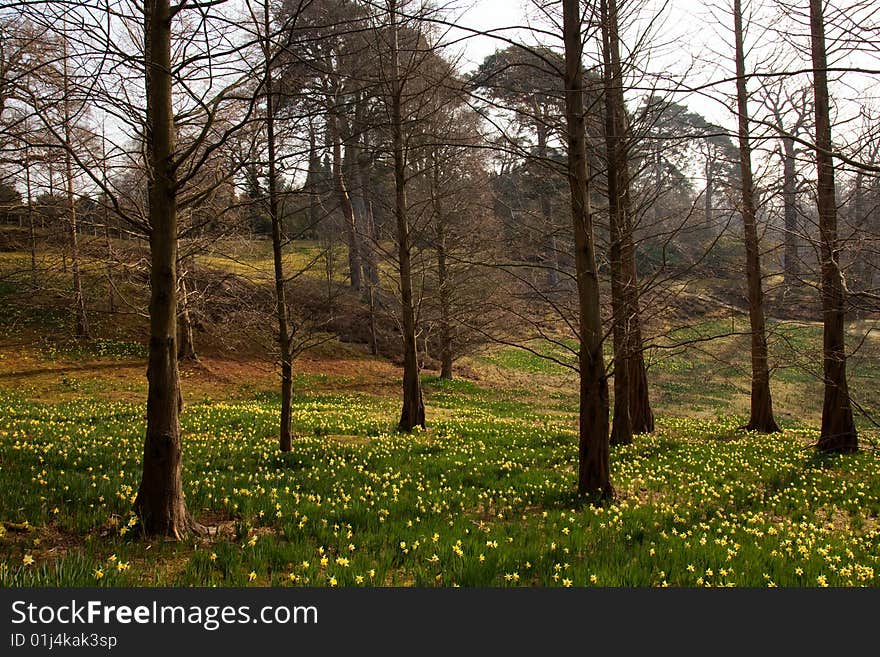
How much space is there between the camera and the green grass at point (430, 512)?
3840 mm

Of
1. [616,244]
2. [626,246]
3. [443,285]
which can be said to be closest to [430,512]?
[616,244]

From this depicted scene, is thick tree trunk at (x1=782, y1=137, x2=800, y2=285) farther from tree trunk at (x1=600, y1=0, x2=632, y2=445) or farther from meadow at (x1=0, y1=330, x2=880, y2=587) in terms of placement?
meadow at (x1=0, y1=330, x2=880, y2=587)

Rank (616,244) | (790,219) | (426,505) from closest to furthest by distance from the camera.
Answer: (426,505), (616,244), (790,219)

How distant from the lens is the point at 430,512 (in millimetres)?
5539

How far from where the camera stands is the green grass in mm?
3840

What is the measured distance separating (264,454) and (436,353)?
57.3 ft

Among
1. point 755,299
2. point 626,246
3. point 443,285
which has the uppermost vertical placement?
point 443,285

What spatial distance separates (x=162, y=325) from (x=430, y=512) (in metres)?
3.11

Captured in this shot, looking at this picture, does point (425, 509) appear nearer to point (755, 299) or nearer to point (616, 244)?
point (616, 244)

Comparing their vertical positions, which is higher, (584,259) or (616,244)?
(616,244)

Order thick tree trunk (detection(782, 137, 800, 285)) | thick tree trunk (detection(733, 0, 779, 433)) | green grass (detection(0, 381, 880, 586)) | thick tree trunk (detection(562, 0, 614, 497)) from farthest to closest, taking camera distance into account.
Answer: thick tree trunk (detection(733, 0, 779, 433))
thick tree trunk (detection(782, 137, 800, 285))
thick tree trunk (detection(562, 0, 614, 497))
green grass (detection(0, 381, 880, 586))

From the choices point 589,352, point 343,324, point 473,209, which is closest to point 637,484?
point 589,352

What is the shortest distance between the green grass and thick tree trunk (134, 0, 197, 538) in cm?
28

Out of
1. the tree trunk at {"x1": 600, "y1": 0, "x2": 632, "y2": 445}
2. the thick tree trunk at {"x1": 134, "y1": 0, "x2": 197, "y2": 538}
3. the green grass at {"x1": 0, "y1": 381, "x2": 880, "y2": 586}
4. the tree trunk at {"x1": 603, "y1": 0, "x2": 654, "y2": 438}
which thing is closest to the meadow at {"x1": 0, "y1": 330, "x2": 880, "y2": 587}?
the green grass at {"x1": 0, "y1": 381, "x2": 880, "y2": 586}
